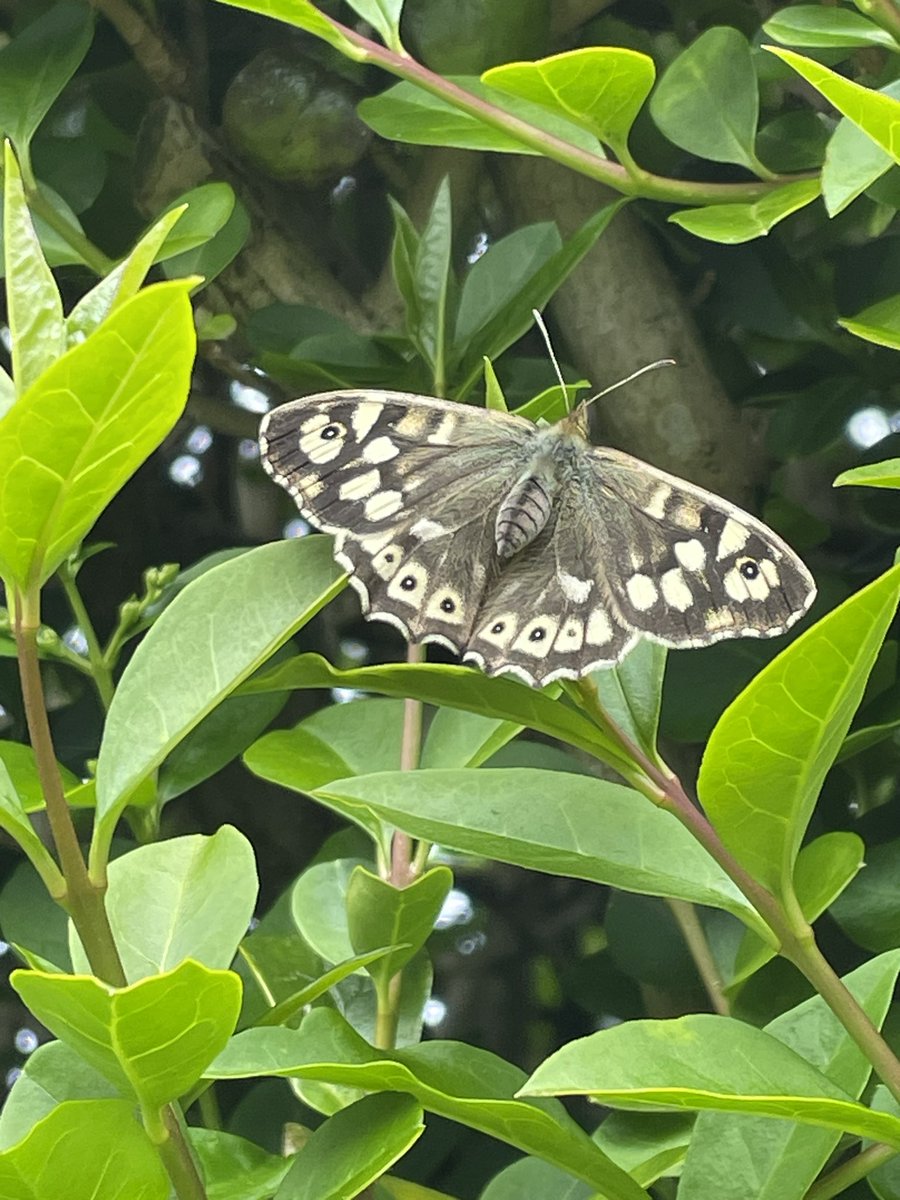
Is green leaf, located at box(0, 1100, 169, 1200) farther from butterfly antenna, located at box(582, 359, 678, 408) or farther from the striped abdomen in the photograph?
butterfly antenna, located at box(582, 359, 678, 408)

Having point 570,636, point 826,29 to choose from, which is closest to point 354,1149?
point 570,636

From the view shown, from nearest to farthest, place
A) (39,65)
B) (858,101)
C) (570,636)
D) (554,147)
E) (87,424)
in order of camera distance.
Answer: (87,424), (858,101), (570,636), (554,147), (39,65)

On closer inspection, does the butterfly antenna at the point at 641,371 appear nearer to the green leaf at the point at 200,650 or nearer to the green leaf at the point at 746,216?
the green leaf at the point at 746,216

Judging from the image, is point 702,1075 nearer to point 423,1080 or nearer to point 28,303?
point 423,1080

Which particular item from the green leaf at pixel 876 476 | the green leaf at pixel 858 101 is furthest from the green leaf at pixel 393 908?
the green leaf at pixel 858 101

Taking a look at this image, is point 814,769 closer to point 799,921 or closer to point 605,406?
point 799,921

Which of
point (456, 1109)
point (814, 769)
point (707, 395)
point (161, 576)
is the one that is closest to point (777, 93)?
point (707, 395)
